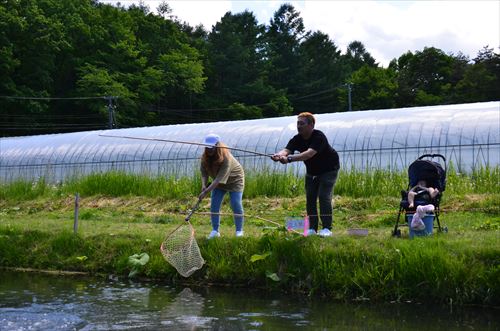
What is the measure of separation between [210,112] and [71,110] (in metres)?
13.8

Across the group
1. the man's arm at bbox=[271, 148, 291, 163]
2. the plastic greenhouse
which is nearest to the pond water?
the man's arm at bbox=[271, 148, 291, 163]

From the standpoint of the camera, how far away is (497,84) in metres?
52.9

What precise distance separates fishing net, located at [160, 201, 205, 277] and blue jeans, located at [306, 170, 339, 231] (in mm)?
1595

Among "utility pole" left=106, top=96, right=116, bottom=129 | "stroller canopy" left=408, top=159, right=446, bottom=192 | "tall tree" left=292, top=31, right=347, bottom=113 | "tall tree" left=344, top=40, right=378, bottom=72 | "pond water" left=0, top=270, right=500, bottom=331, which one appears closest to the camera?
"pond water" left=0, top=270, right=500, bottom=331

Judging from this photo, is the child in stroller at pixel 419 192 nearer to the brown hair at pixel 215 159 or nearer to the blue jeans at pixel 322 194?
the blue jeans at pixel 322 194

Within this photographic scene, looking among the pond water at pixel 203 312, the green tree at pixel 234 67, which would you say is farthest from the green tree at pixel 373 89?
the pond water at pixel 203 312

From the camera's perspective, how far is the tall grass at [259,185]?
1464 cm

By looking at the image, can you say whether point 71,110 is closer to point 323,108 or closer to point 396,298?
point 323,108

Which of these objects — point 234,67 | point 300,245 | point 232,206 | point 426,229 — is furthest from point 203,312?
point 234,67

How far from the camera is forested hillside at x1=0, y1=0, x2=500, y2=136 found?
47.1 m

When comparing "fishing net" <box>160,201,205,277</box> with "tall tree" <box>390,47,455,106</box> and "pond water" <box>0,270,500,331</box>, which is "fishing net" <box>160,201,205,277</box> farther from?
"tall tree" <box>390,47,455,106</box>

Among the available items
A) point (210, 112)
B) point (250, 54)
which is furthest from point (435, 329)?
point (250, 54)

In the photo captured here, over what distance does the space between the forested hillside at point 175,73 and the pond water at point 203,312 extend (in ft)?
126

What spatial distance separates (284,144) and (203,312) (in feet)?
45.8
